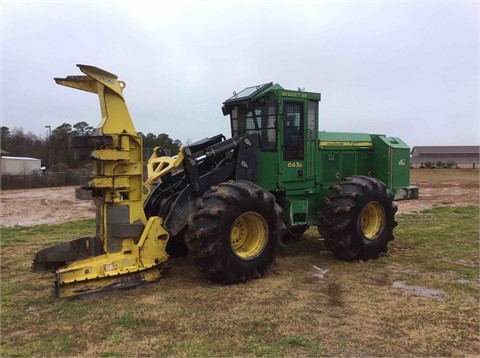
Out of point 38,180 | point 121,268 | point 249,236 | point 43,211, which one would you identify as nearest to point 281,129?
point 249,236

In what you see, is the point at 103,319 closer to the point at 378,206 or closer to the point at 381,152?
the point at 378,206

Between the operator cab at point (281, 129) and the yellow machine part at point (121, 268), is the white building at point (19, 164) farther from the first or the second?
the yellow machine part at point (121, 268)

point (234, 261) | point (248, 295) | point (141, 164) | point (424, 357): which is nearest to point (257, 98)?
point (141, 164)

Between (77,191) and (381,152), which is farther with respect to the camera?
(381,152)

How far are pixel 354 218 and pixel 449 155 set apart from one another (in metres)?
89.6

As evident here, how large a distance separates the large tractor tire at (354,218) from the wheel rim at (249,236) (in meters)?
1.70

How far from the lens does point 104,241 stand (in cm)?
613

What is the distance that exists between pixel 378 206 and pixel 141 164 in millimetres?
4491

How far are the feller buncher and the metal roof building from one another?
76.8 m

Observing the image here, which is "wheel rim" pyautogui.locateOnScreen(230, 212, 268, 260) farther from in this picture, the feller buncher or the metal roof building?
the metal roof building

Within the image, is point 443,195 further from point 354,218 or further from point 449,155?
point 449,155

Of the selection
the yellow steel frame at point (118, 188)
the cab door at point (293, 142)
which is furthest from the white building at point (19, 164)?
the yellow steel frame at point (118, 188)

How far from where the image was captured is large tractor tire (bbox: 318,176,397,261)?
25.7 feet

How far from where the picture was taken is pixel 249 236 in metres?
6.90
